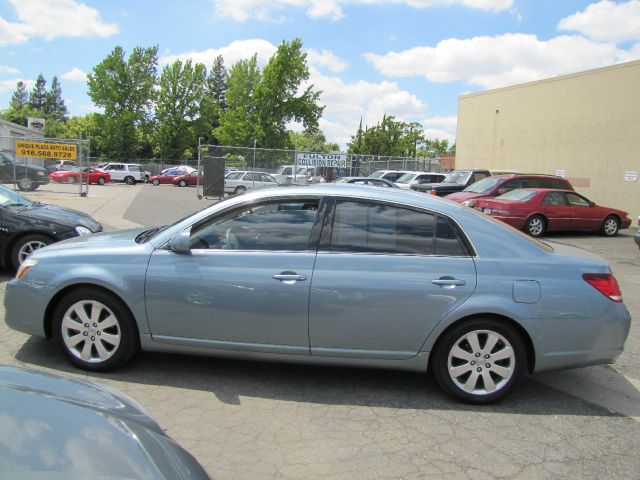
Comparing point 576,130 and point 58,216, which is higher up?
point 576,130

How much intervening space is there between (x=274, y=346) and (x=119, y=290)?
4.19 ft

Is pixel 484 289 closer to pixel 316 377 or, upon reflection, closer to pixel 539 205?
pixel 316 377

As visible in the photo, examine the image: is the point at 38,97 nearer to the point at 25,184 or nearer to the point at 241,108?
the point at 241,108

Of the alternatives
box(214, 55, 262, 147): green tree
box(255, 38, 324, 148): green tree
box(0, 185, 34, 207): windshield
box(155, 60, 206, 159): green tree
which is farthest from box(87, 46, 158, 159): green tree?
box(0, 185, 34, 207): windshield

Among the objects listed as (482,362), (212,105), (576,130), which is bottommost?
(482,362)

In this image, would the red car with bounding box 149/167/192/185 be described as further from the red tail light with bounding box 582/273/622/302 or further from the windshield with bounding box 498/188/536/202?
the red tail light with bounding box 582/273/622/302

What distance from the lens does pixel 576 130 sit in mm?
21875

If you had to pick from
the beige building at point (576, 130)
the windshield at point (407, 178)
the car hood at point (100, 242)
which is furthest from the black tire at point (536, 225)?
the car hood at point (100, 242)

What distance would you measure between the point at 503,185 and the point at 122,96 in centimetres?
5603

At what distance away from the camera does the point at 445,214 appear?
4074mm

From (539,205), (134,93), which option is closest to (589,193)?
(539,205)

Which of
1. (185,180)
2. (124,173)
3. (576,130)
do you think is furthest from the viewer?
(124,173)

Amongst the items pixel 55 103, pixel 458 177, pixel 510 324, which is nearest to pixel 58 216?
pixel 510 324

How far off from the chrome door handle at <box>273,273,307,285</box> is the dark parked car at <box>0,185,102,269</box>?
14.4 ft
